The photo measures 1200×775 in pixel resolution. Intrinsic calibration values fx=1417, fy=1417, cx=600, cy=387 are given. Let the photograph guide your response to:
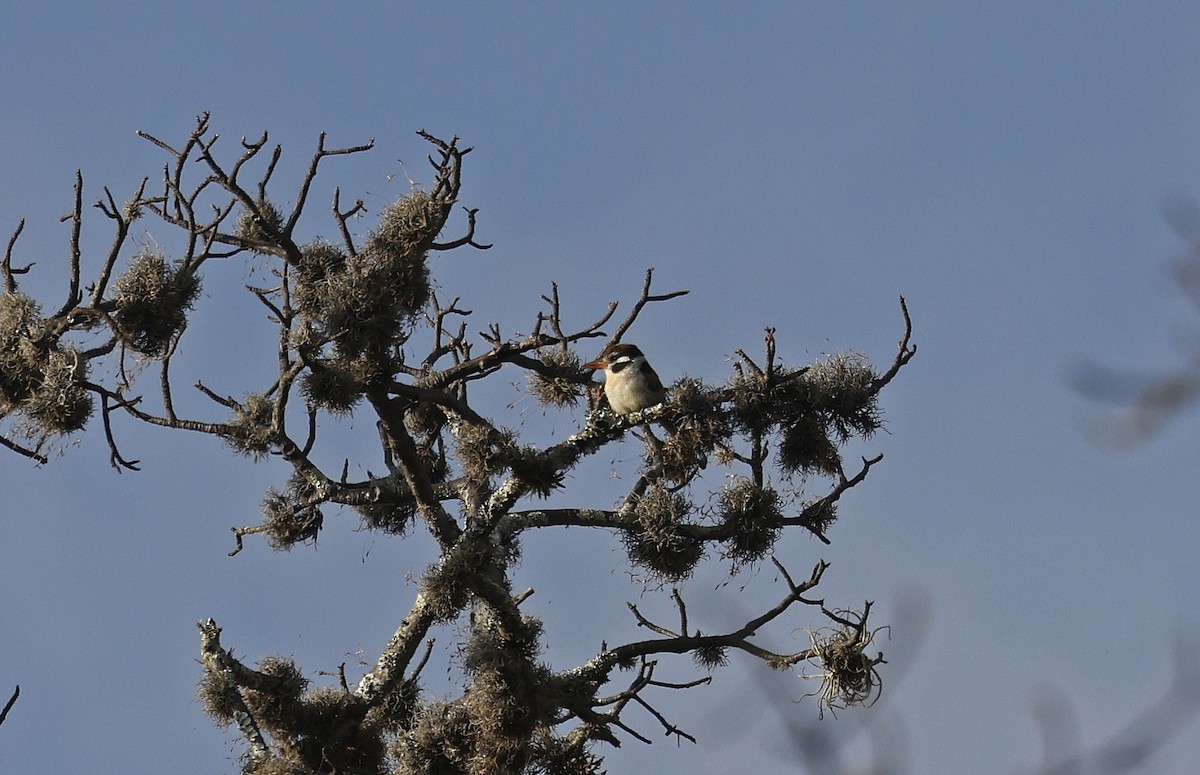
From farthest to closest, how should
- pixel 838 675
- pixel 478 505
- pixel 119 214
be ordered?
pixel 478 505 < pixel 838 675 < pixel 119 214

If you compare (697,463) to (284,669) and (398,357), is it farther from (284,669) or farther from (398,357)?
(284,669)

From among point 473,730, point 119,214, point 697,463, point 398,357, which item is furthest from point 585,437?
point 119,214

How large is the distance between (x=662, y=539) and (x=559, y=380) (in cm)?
102

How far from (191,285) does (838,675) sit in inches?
129

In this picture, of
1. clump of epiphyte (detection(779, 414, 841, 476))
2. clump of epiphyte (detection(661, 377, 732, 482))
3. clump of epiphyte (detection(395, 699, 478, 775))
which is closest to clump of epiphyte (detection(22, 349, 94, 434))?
clump of epiphyte (detection(395, 699, 478, 775))

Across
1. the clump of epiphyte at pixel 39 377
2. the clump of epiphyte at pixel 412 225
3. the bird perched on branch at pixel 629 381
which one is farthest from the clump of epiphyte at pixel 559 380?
the clump of epiphyte at pixel 39 377

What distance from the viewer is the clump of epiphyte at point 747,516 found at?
20.7 feet

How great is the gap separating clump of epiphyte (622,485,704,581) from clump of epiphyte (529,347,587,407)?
0.69 meters

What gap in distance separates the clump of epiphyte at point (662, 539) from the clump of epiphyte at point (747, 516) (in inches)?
6.7

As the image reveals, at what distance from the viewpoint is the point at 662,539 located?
630 cm

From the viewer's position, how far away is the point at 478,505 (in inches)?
264

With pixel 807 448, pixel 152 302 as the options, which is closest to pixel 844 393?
pixel 807 448

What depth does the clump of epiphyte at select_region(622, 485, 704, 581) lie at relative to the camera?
6.31m

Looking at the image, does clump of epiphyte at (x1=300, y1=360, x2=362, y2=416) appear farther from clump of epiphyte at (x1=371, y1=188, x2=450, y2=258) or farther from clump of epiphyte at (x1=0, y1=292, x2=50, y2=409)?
clump of epiphyte at (x1=0, y1=292, x2=50, y2=409)
